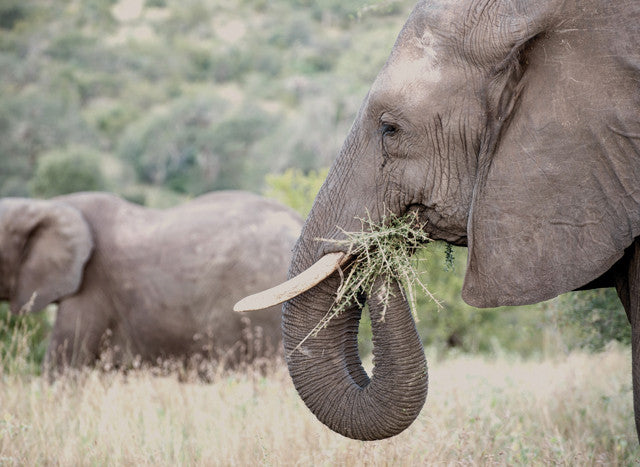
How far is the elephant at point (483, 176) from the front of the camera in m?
2.48

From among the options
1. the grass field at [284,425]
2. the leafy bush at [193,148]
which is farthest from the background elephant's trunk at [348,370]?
the leafy bush at [193,148]

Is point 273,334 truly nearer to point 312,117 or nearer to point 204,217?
point 204,217

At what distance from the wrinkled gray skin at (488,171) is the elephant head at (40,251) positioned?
4.20 meters

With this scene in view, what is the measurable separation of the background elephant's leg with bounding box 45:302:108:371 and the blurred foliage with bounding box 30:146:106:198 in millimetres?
19962

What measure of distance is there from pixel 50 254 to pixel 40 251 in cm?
10

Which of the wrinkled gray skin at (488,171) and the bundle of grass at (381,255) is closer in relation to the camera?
the wrinkled gray skin at (488,171)

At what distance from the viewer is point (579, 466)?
3.69m

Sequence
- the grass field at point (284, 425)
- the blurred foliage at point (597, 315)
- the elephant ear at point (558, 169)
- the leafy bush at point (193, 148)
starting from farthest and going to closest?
the leafy bush at point (193, 148), the blurred foliage at point (597, 315), the grass field at point (284, 425), the elephant ear at point (558, 169)

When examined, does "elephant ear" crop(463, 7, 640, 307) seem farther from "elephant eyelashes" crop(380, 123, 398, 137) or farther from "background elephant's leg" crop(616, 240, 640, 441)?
"elephant eyelashes" crop(380, 123, 398, 137)

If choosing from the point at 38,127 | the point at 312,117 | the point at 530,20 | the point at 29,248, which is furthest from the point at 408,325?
the point at 38,127

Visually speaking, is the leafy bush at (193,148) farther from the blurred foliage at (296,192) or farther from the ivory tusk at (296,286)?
the ivory tusk at (296,286)

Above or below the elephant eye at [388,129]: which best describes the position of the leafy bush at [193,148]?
below

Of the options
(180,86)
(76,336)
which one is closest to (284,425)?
(76,336)

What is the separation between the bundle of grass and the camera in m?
2.83
